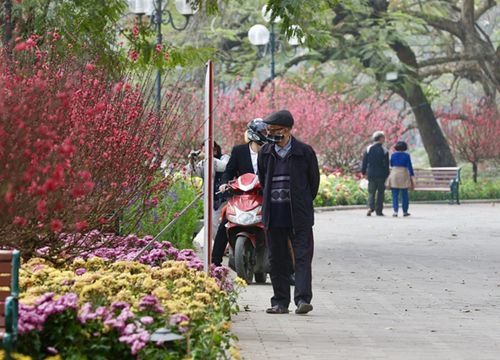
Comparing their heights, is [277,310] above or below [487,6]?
below

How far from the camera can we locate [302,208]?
12.3 meters

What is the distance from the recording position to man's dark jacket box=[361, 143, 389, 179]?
101 ft

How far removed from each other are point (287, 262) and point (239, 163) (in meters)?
2.68

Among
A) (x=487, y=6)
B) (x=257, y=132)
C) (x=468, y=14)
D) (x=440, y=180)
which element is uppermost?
(x=487, y=6)

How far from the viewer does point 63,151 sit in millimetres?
7078

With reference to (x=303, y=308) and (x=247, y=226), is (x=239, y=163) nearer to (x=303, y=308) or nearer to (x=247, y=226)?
(x=247, y=226)

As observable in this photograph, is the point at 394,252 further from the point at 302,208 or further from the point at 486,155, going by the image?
the point at 486,155

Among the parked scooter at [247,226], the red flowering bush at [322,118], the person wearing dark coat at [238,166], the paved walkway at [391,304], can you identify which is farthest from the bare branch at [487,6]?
the parked scooter at [247,226]

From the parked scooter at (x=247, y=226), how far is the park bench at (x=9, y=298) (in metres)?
7.05

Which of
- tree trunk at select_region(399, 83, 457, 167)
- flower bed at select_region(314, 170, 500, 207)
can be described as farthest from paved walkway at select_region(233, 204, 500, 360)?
tree trunk at select_region(399, 83, 457, 167)

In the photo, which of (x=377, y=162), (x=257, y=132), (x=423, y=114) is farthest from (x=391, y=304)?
(x=423, y=114)

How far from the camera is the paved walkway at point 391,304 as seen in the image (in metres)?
9.95

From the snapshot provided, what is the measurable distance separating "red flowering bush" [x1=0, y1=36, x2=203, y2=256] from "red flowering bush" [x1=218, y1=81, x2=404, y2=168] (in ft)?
91.9

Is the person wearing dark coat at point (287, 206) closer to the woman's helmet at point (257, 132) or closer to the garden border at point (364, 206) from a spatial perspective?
the woman's helmet at point (257, 132)
